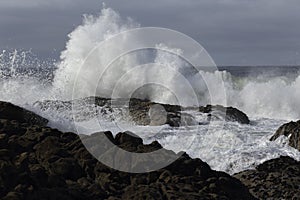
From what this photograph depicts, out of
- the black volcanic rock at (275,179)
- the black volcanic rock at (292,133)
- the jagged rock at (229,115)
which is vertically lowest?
the black volcanic rock at (275,179)

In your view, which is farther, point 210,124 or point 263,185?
point 210,124

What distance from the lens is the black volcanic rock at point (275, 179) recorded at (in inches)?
451

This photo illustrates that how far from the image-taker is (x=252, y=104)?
37.8m

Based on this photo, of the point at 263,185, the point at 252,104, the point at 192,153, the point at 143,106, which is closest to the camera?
the point at 263,185

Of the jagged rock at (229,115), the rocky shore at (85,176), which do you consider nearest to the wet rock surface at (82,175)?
the rocky shore at (85,176)

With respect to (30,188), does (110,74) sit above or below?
above

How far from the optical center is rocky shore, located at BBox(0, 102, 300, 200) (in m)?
8.07

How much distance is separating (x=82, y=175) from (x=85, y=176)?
2.3 inches

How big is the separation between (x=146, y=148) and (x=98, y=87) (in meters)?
25.4

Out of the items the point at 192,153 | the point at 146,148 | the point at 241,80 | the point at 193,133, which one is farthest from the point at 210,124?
the point at 241,80

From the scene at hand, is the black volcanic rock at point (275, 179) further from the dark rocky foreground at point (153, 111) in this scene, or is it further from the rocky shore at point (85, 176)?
the dark rocky foreground at point (153, 111)

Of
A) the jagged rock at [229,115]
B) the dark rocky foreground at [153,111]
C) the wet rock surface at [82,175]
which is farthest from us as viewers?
the jagged rock at [229,115]

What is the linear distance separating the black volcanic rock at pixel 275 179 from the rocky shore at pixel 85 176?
0.07 feet

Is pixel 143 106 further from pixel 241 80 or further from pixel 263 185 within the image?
pixel 241 80
